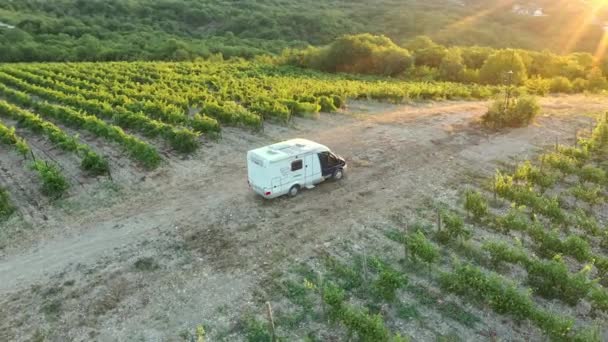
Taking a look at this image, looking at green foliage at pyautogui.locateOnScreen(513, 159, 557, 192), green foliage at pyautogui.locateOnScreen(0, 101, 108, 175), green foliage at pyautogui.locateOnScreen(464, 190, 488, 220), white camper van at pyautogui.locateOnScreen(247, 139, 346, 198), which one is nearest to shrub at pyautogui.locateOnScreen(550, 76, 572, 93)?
green foliage at pyautogui.locateOnScreen(513, 159, 557, 192)

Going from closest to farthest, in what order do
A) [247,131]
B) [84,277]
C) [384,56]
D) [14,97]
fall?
[84,277] < [247,131] < [14,97] < [384,56]

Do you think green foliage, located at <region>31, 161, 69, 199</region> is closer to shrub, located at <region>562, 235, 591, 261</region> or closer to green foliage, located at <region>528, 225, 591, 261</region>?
green foliage, located at <region>528, 225, 591, 261</region>

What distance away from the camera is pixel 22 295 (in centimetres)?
1491

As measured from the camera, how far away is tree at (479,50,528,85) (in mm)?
58922

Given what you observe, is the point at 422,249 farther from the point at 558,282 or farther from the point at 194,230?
the point at 194,230

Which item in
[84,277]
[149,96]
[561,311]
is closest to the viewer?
[561,311]

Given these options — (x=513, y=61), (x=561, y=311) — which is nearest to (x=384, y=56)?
(x=513, y=61)

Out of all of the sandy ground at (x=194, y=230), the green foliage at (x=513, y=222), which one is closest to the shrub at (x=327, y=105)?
the sandy ground at (x=194, y=230)

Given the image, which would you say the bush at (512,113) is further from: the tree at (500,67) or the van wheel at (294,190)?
the tree at (500,67)

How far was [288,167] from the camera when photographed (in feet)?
66.2

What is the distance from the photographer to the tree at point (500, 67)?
5892 centimetres

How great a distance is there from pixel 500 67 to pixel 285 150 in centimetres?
4924

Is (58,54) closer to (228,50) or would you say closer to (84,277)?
(228,50)

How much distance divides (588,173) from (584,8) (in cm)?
15079
